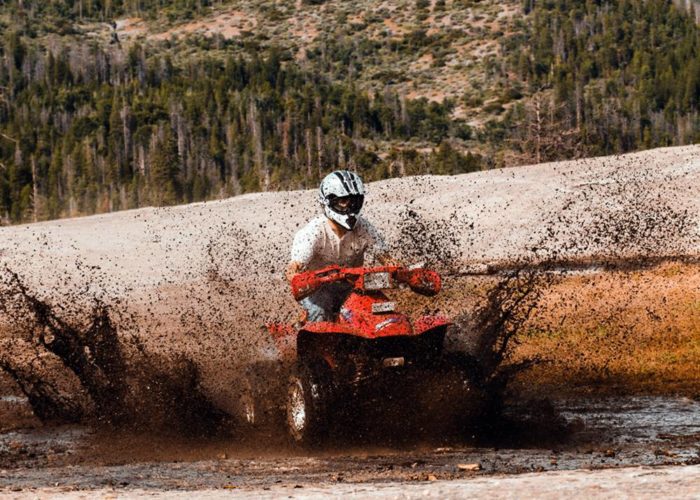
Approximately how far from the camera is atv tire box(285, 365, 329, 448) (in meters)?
10.4

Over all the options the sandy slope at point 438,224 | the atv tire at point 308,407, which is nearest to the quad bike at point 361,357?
the atv tire at point 308,407

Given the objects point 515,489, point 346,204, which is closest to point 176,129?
point 346,204

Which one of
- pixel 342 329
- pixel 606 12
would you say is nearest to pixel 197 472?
pixel 342 329

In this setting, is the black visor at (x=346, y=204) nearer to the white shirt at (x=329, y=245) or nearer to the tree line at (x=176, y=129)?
the white shirt at (x=329, y=245)

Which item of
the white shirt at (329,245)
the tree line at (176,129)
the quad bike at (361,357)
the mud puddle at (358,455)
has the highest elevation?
the tree line at (176,129)

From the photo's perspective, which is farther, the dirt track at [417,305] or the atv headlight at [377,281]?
the atv headlight at [377,281]

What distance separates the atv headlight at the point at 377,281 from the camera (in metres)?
10.7

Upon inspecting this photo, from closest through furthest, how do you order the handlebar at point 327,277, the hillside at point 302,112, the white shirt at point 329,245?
the handlebar at point 327,277
the white shirt at point 329,245
the hillside at point 302,112

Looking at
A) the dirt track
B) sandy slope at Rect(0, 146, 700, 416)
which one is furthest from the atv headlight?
sandy slope at Rect(0, 146, 700, 416)

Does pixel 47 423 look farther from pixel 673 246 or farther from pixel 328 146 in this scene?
pixel 328 146

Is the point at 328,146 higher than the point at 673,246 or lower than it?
higher

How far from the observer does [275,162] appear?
144750 mm

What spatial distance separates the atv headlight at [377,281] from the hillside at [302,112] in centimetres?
10178

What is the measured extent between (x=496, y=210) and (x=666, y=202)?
18.8ft
